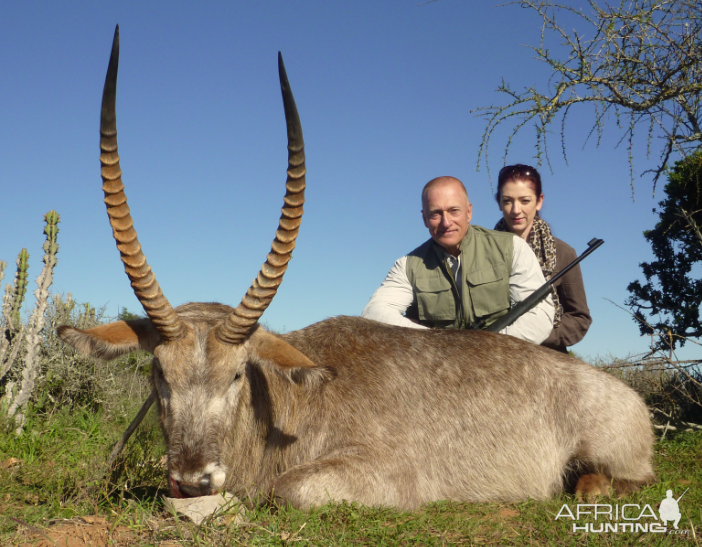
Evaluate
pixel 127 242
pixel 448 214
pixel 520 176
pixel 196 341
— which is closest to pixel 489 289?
pixel 448 214

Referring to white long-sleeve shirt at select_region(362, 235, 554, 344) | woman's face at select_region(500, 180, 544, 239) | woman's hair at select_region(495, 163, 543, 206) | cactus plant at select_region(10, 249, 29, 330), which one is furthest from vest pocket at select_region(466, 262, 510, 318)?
cactus plant at select_region(10, 249, 29, 330)

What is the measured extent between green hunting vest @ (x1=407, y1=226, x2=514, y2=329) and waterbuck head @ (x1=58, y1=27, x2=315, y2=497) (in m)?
2.90

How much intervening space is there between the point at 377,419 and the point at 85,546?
7.02 ft

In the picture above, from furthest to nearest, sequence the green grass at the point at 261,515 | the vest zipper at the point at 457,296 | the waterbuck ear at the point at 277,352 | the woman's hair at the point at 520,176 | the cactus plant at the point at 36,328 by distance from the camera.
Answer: the woman's hair at the point at 520,176 < the cactus plant at the point at 36,328 < the vest zipper at the point at 457,296 < the waterbuck ear at the point at 277,352 < the green grass at the point at 261,515

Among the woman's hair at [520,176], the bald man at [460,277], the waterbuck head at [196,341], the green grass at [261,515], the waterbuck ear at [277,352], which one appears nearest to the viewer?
the green grass at [261,515]

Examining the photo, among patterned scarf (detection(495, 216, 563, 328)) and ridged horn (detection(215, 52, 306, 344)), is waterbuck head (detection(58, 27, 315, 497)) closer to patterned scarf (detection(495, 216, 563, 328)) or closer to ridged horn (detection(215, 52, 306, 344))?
ridged horn (detection(215, 52, 306, 344))

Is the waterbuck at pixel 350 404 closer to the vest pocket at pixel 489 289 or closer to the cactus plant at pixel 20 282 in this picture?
the vest pocket at pixel 489 289

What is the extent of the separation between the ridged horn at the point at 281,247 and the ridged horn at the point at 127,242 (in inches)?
13.7

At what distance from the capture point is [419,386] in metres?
4.91

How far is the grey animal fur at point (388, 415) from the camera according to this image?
3.99 m

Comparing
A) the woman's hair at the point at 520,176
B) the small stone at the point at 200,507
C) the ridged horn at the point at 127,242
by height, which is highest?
the woman's hair at the point at 520,176

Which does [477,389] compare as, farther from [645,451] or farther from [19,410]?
[19,410]
